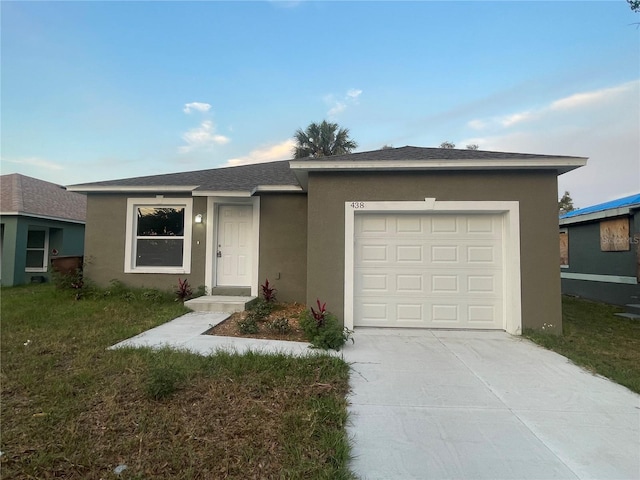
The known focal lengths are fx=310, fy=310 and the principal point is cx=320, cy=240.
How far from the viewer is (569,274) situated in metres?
11.5

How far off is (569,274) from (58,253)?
774 inches

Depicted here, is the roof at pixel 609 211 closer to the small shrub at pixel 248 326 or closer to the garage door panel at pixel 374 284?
the garage door panel at pixel 374 284

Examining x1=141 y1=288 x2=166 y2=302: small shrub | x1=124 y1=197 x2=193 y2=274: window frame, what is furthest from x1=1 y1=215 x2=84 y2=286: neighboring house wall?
x1=141 y1=288 x2=166 y2=302: small shrub

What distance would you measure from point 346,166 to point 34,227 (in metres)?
13.0

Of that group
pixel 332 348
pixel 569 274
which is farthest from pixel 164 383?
pixel 569 274

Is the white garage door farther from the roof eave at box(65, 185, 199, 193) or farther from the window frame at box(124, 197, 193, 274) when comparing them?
the roof eave at box(65, 185, 199, 193)

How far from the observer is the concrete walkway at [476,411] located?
2.18 m

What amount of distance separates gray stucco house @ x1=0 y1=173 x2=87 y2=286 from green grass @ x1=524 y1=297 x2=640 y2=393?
12.9 meters

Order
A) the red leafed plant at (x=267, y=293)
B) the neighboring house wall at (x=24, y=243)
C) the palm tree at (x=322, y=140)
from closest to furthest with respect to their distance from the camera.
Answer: the red leafed plant at (x=267, y=293), the neighboring house wall at (x=24, y=243), the palm tree at (x=322, y=140)

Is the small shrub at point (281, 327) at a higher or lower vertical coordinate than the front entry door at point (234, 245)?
lower

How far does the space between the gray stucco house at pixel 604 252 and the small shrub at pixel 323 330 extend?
895 cm

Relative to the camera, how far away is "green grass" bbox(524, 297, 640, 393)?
393 cm

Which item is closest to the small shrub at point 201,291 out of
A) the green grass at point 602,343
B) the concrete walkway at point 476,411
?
the concrete walkway at point 476,411

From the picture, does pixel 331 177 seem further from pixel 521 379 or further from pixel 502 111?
pixel 502 111
